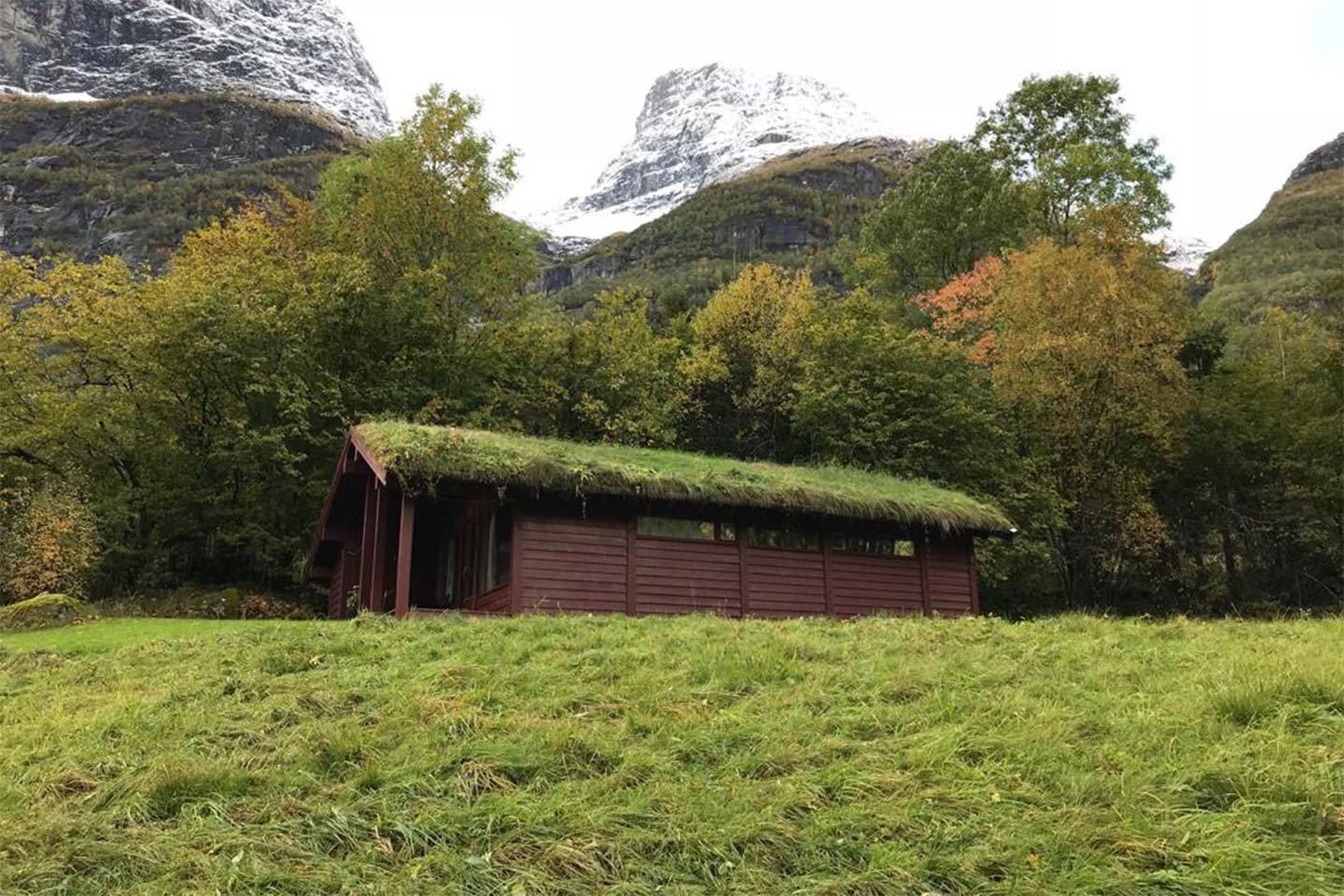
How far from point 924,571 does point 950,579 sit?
2.61 ft

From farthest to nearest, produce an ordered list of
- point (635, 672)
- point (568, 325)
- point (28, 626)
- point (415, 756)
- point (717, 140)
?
point (717, 140)
point (568, 325)
point (28, 626)
point (635, 672)
point (415, 756)

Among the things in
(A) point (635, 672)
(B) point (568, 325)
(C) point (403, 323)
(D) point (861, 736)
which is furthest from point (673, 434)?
(D) point (861, 736)

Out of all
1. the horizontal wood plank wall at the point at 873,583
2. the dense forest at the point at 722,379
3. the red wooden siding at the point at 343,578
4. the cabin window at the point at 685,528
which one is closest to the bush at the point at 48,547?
the dense forest at the point at 722,379

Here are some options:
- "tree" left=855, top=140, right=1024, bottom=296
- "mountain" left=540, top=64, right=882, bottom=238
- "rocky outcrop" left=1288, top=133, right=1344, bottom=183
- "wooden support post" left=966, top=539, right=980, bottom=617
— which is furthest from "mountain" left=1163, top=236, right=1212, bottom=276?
"wooden support post" left=966, top=539, right=980, bottom=617

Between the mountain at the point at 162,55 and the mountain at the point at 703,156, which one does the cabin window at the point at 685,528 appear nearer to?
the mountain at the point at 162,55

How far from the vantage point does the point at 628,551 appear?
17266 millimetres

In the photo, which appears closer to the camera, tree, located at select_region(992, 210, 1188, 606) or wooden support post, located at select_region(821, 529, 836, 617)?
wooden support post, located at select_region(821, 529, 836, 617)

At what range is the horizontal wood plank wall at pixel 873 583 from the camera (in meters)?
19.1

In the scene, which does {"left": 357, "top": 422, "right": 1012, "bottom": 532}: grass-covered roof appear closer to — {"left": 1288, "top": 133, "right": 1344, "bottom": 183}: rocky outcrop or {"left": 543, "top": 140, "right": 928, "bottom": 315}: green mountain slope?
{"left": 543, "top": 140, "right": 928, "bottom": 315}: green mountain slope

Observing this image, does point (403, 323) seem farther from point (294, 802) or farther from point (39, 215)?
point (39, 215)

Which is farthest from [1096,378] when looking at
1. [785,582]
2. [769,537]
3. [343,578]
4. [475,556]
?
[343,578]

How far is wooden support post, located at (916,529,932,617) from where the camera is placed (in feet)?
65.2

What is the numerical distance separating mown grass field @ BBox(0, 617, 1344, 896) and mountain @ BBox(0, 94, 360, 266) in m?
58.9

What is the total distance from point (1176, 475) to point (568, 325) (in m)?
19.9
